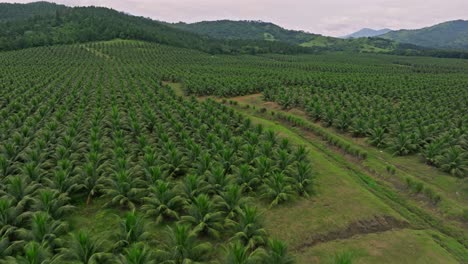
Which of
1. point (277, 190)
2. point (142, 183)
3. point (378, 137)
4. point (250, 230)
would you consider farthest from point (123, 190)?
point (378, 137)

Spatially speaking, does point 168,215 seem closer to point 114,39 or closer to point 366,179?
point 366,179

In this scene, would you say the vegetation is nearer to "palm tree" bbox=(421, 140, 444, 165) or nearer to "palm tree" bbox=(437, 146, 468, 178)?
"palm tree" bbox=(421, 140, 444, 165)

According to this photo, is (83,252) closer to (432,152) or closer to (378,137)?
(432,152)

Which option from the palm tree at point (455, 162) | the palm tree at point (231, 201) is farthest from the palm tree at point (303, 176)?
the palm tree at point (455, 162)

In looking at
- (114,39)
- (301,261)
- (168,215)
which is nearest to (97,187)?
(168,215)

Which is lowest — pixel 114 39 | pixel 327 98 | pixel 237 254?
pixel 237 254

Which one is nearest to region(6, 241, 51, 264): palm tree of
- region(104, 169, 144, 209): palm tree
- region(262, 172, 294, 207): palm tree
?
region(104, 169, 144, 209): palm tree
